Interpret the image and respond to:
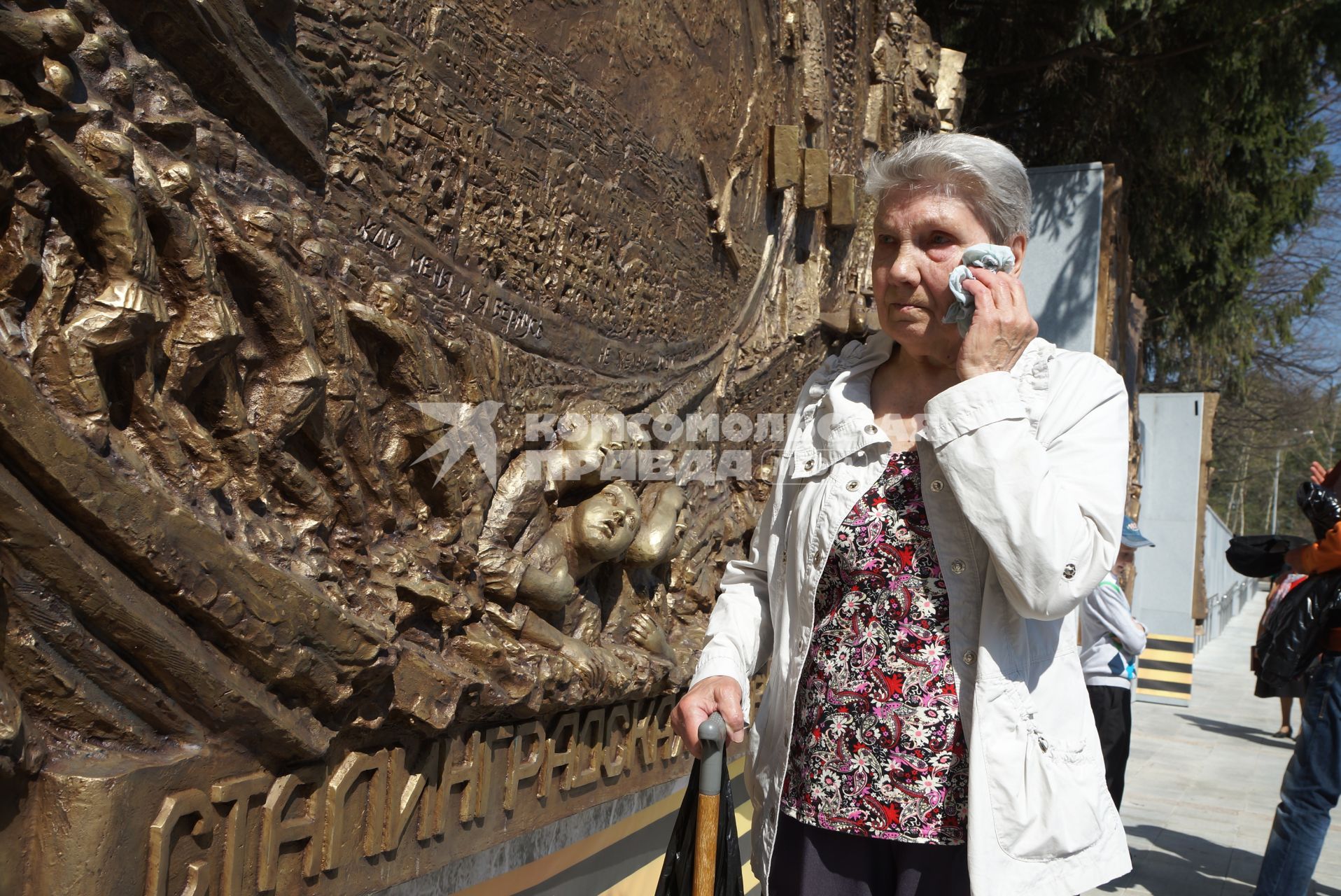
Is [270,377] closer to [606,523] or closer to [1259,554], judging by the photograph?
[606,523]

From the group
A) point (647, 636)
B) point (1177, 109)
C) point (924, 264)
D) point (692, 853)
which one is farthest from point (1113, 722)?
point (1177, 109)

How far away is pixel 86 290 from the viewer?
1.79 meters

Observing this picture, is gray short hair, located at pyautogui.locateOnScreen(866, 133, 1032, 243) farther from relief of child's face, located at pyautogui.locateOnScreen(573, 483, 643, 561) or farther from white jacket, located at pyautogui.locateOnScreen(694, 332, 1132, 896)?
relief of child's face, located at pyautogui.locateOnScreen(573, 483, 643, 561)

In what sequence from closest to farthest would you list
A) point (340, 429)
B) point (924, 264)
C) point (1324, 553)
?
point (924, 264) < point (340, 429) < point (1324, 553)

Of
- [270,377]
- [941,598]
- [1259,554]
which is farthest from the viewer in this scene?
[1259,554]

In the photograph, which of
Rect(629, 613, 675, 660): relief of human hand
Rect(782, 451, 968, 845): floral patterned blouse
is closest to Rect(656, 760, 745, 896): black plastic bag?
Rect(782, 451, 968, 845): floral patterned blouse

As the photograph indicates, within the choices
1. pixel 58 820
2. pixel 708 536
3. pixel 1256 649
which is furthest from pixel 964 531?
pixel 1256 649

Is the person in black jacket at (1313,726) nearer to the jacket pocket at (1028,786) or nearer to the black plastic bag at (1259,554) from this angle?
the black plastic bag at (1259,554)

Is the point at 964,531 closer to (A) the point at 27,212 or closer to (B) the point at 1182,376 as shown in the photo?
(A) the point at 27,212

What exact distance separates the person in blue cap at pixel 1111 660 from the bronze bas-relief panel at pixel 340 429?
1.71 meters

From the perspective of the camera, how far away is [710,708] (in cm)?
182

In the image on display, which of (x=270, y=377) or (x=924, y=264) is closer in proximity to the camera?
(x=924, y=264)

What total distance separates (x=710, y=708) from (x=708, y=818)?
0.16m

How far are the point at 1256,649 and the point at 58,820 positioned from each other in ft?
14.3
